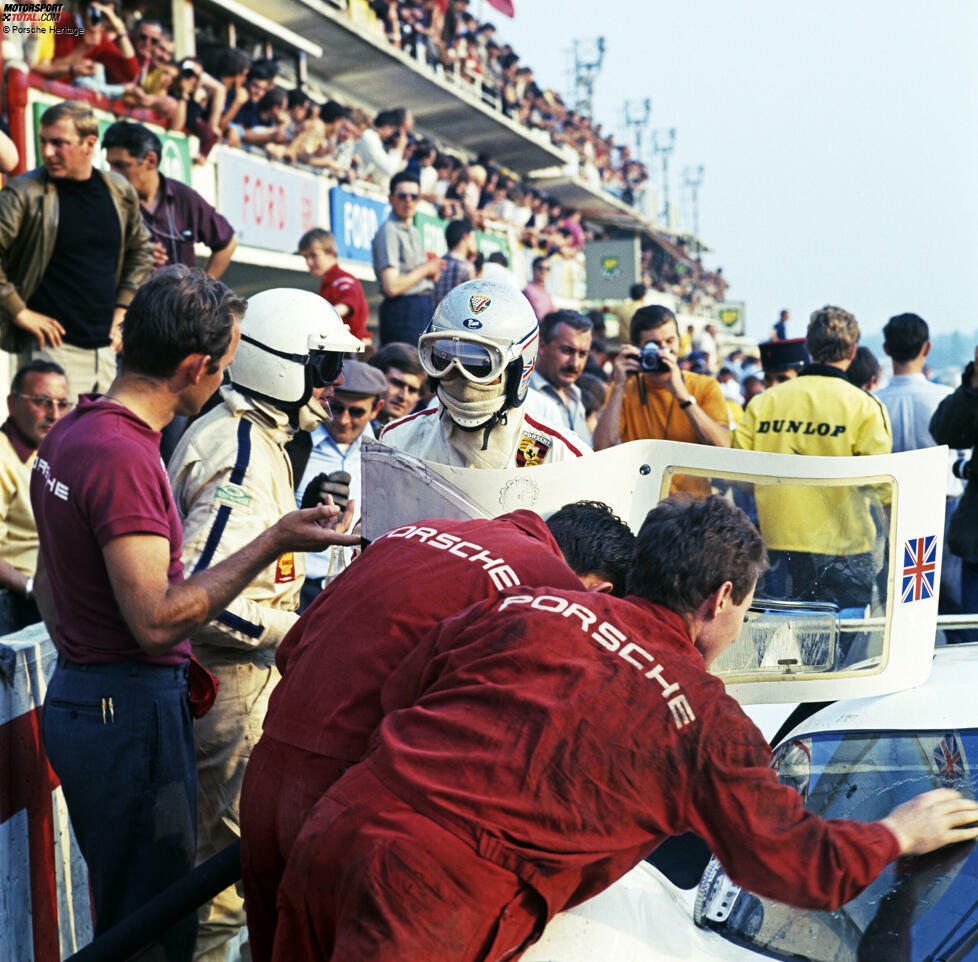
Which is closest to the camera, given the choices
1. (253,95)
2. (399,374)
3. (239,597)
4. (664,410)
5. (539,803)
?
(539,803)

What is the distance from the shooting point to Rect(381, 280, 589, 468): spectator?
329cm

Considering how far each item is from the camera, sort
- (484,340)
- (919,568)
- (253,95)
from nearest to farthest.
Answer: (919,568) < (484,340) < (253,95)

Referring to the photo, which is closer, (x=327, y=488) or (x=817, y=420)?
(x=327, y=488)

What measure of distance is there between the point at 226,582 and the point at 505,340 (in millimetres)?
1109

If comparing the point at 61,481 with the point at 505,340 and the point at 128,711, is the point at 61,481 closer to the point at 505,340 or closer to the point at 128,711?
the point at 128,711

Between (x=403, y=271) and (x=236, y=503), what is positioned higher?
(x=403, y=271)

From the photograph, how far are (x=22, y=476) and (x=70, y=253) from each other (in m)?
1.20

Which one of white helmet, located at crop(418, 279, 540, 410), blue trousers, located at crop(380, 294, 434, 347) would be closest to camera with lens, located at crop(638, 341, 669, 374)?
white helmet, located at crop(418, 279, 540, 410)

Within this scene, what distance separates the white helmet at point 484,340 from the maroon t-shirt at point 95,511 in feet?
2.89

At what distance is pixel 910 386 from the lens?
6230mm

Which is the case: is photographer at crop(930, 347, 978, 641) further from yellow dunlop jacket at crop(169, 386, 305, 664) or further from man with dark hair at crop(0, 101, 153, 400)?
man with dark hair at crop(0, 101, 153, 400)

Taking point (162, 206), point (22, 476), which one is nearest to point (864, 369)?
point (162, 206)

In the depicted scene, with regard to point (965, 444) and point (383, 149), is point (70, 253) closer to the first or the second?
point (965, 444)

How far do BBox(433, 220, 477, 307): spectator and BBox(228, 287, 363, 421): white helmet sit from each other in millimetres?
4216
